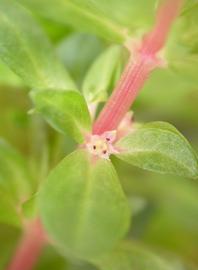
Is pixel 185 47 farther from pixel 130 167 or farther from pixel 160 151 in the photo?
pixel 130 167

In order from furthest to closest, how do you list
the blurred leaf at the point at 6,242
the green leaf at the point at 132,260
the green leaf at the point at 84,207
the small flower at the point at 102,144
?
the blurred leaf at the point at 6,242
the green leaf at the point at 132,260
the small flower at the point at 102,144
the green leaf at the point at 84,207

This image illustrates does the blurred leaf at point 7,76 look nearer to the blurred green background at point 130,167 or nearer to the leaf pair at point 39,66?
the blurred green background at point 130,167

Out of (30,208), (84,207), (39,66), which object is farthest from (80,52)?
(84,207)

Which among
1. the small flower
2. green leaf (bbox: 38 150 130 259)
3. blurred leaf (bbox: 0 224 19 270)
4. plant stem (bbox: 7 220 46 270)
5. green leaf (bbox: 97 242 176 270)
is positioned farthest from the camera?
blurred leaf (bbox: 0 224 19 270)

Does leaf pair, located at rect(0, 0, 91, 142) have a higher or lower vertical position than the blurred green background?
lower

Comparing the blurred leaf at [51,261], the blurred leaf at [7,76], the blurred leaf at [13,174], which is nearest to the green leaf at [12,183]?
the blurred leaf at [13,174]

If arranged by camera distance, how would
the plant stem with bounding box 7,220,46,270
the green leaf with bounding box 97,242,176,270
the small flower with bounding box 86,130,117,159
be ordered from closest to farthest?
the small flower with bounding box 86,130,117,159 < the green leaf with bounding box 97,242,176,270 < the plant stem with bounding box 7,220,46,270

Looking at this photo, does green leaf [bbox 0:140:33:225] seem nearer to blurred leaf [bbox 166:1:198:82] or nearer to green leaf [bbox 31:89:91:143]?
green leaf [bbox 31:89:91:143]

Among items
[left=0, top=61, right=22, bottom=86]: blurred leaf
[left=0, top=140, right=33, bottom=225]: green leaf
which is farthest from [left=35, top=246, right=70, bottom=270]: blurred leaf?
[left=0, top=61, right=22, bottom=86]: blurred leaf
